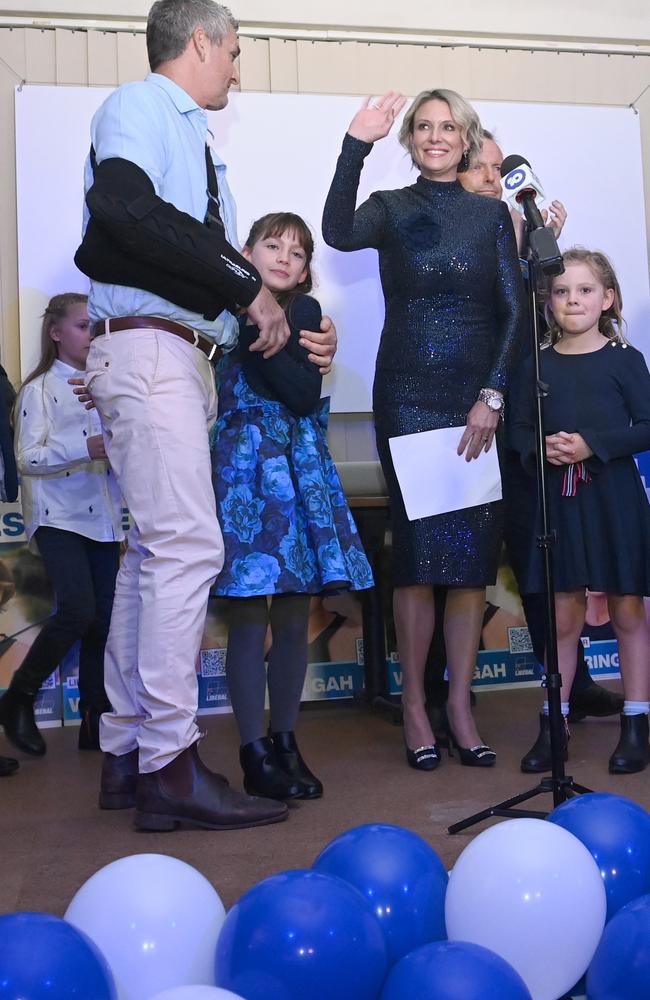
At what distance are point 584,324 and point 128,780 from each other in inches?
61.3

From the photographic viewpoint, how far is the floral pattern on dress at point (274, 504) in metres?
2.26

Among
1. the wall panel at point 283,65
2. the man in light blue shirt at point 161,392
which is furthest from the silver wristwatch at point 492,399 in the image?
the wall panel at point 283,65

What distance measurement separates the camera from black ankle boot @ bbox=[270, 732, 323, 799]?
2296 mm

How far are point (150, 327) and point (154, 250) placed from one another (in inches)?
6.0

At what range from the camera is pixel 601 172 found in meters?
4.18

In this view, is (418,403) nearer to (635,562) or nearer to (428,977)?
(635,562)

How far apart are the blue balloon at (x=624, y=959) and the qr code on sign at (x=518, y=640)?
2744mm

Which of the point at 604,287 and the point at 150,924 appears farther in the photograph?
the point at 604,287

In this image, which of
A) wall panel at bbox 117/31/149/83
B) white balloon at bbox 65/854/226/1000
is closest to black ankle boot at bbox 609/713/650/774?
white balloon at bbox 65/854/226/1000

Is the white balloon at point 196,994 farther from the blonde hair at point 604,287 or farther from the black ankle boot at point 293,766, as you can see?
the blonde hair at point 604,287

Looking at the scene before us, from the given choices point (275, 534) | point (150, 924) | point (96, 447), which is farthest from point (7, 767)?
point (150, 924)

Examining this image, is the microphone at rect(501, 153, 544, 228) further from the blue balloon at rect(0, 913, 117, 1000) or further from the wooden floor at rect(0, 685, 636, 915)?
the blue balloon at rect(0, 913, 117, 1000)

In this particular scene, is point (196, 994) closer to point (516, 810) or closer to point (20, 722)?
point (516, 810)

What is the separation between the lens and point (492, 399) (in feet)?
8.50
